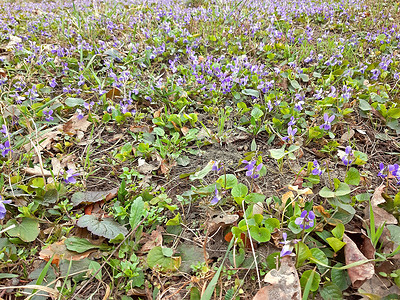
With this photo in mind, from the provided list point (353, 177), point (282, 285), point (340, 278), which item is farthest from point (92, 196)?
point (353, 177)

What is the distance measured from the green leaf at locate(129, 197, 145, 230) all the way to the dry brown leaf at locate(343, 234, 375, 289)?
1.09 metres

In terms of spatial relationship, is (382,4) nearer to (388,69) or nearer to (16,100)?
(388,69)

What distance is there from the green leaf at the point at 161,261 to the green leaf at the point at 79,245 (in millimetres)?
271

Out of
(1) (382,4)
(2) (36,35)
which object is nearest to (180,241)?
(2) (36,35)

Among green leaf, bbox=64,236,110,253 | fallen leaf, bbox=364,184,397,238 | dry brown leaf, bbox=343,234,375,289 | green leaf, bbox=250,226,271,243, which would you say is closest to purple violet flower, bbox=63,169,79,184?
green leaf, bbox=64,236,110,253

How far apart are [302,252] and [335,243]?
0.57ft

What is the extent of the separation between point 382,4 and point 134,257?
563cm

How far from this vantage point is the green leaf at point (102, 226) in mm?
1545

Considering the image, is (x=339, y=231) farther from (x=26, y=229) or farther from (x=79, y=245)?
(x=26, y=229)

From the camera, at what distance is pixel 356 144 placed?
2.29 meters

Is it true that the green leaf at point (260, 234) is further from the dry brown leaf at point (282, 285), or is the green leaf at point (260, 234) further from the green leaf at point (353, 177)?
the green leaf at point (353, 177)

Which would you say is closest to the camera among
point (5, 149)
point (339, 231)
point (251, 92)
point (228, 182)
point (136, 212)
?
point (339, 231)

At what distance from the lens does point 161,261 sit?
144 centimetres

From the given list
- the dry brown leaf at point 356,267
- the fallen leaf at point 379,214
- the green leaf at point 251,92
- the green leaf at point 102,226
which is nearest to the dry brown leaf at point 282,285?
the dry brown leaf at point 356,267
